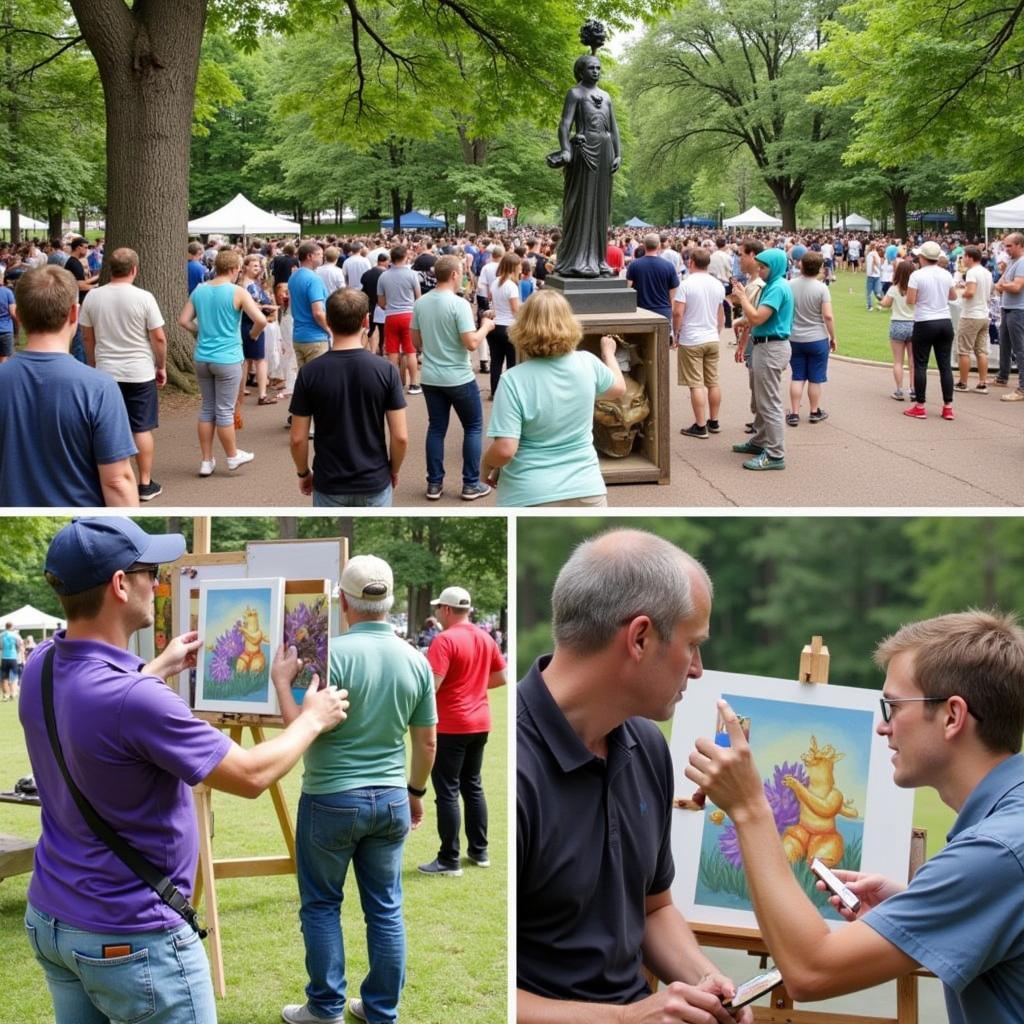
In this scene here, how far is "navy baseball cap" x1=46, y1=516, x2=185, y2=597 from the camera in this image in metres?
3.05

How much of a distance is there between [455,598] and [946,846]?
443 centimetres

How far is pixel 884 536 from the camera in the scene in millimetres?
4277

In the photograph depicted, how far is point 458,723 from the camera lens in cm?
684

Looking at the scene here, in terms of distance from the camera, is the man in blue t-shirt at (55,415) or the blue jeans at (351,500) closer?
the man in blue t-shirt at (55,415)

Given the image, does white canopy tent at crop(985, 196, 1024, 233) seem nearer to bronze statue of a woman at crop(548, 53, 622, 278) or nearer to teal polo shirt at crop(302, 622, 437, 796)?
bronze statue of a woman at crop(548, 53, 622, 278)

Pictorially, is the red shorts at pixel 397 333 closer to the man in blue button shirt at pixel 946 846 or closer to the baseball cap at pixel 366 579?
the baseball cap at pixel 366 579

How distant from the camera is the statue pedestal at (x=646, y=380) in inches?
361

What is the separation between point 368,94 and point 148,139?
6.81 metres

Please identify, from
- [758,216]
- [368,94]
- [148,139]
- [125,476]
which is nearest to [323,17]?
[368,94]

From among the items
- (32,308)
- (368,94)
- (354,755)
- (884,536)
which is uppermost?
(368,94)

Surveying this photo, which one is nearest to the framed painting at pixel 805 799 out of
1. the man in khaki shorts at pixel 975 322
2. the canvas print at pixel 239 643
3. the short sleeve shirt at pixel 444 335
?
the canvas print at pixel 239 643

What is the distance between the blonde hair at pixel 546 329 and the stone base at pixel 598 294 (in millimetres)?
4057

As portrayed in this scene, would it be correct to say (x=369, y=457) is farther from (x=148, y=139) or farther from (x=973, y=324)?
(x=973, y=324)

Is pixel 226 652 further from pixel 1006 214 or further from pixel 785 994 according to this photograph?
pixel 1006 214
